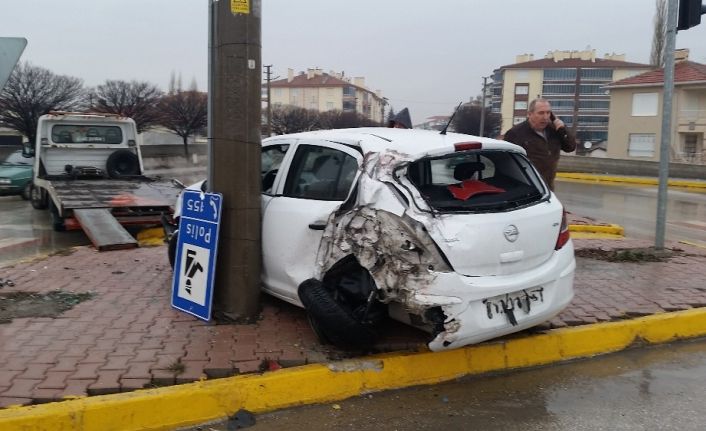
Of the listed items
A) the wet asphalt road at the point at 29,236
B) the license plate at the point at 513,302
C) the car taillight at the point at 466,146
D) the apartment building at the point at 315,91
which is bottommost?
the wet asphalt road at the point at 29,236

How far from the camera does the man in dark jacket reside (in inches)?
Answer: 256

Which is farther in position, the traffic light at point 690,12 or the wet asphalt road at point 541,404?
the traffic light at point 690,12

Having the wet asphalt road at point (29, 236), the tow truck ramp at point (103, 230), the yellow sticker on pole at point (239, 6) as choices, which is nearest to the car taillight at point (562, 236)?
the yellow sticker on pole at point (239, 6)

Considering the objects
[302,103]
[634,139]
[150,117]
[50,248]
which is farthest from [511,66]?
[50,248]

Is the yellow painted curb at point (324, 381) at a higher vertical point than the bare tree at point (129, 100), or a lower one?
lower

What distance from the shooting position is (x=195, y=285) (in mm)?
4676

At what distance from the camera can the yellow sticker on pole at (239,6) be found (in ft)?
14.1

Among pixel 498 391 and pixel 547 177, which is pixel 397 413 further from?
pixel 547 177

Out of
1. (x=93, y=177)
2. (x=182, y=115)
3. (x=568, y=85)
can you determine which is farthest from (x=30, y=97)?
(x=568, y=85)

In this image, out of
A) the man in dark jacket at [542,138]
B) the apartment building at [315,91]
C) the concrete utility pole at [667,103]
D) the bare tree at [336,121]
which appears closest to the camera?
the man in dark jacket at [542,138]

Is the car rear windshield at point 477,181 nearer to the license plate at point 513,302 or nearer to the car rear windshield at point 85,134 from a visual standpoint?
the license plate at point 513,302

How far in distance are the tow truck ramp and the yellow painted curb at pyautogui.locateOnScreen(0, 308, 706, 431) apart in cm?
510

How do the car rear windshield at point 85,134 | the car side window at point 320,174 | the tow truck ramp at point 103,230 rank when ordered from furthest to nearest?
the car rear windshield at point 85,134
the tow truck ramp at point 103,230
the car side window at point 320,174

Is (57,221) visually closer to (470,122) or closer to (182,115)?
(182,115)
